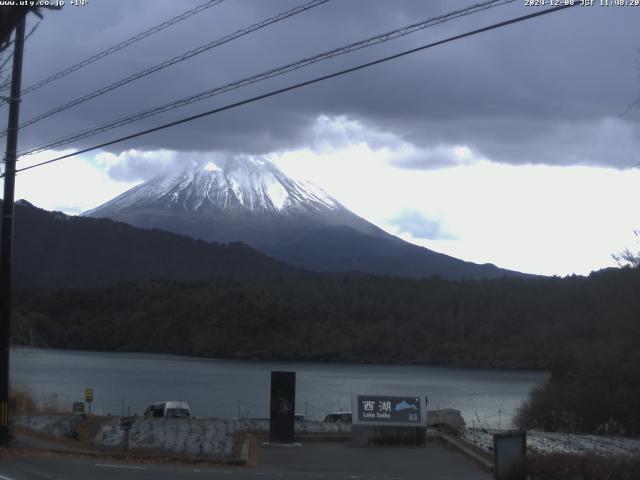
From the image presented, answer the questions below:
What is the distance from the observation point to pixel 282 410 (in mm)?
21562

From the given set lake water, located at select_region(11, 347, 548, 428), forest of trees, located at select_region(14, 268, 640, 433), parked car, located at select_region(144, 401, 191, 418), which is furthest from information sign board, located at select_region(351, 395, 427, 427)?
forest of trees, located at select_region(14, 268, 640, 433)

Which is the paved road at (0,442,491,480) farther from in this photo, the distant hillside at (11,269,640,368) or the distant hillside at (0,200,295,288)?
the distant hillside at (0,200,295,288)

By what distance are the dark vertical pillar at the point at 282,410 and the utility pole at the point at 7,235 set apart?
6174mm

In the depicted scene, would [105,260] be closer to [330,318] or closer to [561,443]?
[330,318]

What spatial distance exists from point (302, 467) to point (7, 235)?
28.7ft

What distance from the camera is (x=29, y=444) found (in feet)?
72.2

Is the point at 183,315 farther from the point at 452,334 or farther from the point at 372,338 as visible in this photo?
the point at 452,334

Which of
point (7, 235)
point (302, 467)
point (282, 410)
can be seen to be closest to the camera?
point (302, 467)

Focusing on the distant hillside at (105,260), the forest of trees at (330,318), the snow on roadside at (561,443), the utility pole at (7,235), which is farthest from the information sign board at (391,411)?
the distant hillside at (105,260)

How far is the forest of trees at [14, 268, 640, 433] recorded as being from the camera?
360 ft

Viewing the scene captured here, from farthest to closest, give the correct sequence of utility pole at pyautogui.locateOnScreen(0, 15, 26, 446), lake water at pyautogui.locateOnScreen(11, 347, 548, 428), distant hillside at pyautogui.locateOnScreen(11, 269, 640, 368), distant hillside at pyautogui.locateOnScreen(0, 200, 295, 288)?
distant hillside at pyautogui.locateOnScreen(0, 200, 295, 288)
distant hillside at pyautogui.locateOnScreen(11, 269, 640, 368)
lake water at pyautogui.locateOnScreen(11, 347, 548, 428)
utility pole at pyautogui.locateOnScreen(0, 15, 26, 446)

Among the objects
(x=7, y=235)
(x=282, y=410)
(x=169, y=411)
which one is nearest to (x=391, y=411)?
(x=282, y=410)

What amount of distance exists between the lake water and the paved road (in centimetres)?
2241

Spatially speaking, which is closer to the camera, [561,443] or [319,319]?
[561,443]
